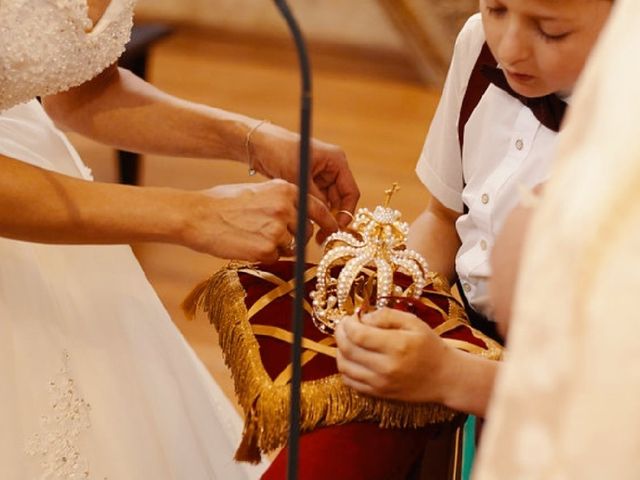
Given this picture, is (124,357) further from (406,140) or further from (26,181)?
(406,140)

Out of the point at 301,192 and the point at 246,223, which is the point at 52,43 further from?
the point at 301,192

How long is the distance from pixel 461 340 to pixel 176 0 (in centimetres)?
398

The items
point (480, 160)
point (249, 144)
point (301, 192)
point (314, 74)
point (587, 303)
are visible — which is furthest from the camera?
point (314, 74)

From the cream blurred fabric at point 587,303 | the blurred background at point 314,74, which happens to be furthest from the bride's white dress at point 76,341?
the blurred background at point 314,74

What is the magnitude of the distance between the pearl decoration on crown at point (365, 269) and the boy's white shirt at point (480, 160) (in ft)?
0.36

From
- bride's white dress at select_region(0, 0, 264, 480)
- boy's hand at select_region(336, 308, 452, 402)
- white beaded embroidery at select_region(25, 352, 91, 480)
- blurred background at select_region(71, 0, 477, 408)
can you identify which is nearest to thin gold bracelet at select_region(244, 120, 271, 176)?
bride's white dress at select_region(0, 0, 264, 480)

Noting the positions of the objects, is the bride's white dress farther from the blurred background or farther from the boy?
the blurred background

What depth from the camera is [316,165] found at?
1378 millimetres

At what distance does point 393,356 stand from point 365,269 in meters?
0.22

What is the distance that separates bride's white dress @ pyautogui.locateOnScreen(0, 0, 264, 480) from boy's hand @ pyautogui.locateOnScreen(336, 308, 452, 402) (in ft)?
1.44

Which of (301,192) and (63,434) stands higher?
(301,192)

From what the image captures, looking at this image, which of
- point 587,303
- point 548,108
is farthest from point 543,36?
point 587,303

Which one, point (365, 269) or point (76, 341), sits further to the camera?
point (76, 341)

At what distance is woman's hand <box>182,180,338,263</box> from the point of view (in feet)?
3.98
